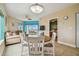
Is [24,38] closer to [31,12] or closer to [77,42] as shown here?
[31,12]

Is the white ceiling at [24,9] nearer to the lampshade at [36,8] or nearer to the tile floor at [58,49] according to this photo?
the lampshade at [36,8]

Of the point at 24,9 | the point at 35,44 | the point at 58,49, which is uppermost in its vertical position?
the point at 24,9

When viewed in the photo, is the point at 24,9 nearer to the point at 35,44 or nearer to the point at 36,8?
the point at 36,8

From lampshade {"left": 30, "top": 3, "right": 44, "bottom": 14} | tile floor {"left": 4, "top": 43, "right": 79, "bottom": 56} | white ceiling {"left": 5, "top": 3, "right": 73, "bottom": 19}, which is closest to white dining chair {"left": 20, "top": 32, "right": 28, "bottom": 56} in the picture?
tile floor {"left": 4, "top": 43, "right": 79, "bottom": 56}

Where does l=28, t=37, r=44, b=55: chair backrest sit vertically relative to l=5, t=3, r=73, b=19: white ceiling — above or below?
below

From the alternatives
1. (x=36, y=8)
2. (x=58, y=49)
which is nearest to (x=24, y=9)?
(x=36, y=8)

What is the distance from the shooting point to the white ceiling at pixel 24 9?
220 centimetres

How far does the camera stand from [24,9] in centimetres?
237

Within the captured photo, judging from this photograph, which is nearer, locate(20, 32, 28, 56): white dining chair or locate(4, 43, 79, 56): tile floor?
locate(4, 43, 79, 56): tile floor

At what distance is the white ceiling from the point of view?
2195mm

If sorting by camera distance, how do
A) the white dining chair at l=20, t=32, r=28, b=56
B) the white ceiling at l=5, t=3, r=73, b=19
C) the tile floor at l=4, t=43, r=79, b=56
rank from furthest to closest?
the white dining chair at l=20, t=32, r=28, b=56 < the tile floor at l=4, t=43, r=79, b=56 < the white ceiling at l=5, t=3, r=73, b=19

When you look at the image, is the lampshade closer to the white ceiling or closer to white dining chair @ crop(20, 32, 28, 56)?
the white ceiling

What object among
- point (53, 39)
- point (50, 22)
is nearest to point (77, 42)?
point (53, 39)

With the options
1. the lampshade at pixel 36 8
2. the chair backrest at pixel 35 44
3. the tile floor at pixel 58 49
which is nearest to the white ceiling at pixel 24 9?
the lampshade at pixel 36 8
